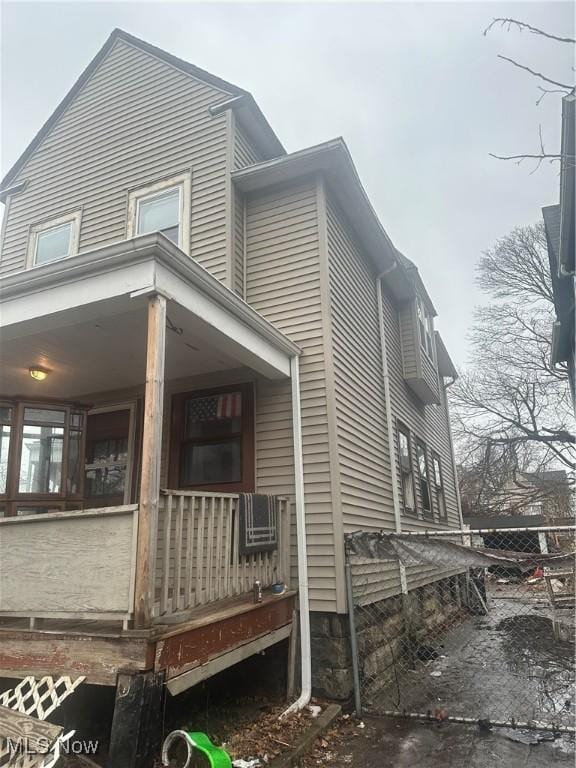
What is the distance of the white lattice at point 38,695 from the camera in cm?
314

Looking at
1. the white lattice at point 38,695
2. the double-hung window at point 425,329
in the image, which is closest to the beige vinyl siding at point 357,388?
the double-hung window at point 425,329

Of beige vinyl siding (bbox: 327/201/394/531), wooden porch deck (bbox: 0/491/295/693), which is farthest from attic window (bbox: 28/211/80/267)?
wooden porch deck (bbox: 0/491/295/693)

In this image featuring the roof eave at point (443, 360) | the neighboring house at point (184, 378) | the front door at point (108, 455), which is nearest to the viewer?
the neighboring house at point (184, 378)

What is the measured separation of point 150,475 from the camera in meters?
3.38

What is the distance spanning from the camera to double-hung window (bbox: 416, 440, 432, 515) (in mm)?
9945

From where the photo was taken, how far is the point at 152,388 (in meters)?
3.62

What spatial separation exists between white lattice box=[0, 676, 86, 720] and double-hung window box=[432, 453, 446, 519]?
9.23 meters

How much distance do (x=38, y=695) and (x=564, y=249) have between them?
7.31m

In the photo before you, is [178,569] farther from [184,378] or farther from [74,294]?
[184,378]

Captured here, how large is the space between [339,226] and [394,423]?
3348 mm

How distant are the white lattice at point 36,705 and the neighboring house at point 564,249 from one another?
556 cm

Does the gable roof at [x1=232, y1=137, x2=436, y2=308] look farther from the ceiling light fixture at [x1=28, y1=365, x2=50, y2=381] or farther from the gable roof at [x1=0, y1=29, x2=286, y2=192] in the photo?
the ceiling light fixture at [x1=28, y1=365, x2=50, y2=381]

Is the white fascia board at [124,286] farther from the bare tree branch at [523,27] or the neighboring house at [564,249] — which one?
the neighboring house at [564,249]

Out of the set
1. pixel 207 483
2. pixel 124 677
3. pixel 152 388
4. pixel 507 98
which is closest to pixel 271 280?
pixel 207 483
